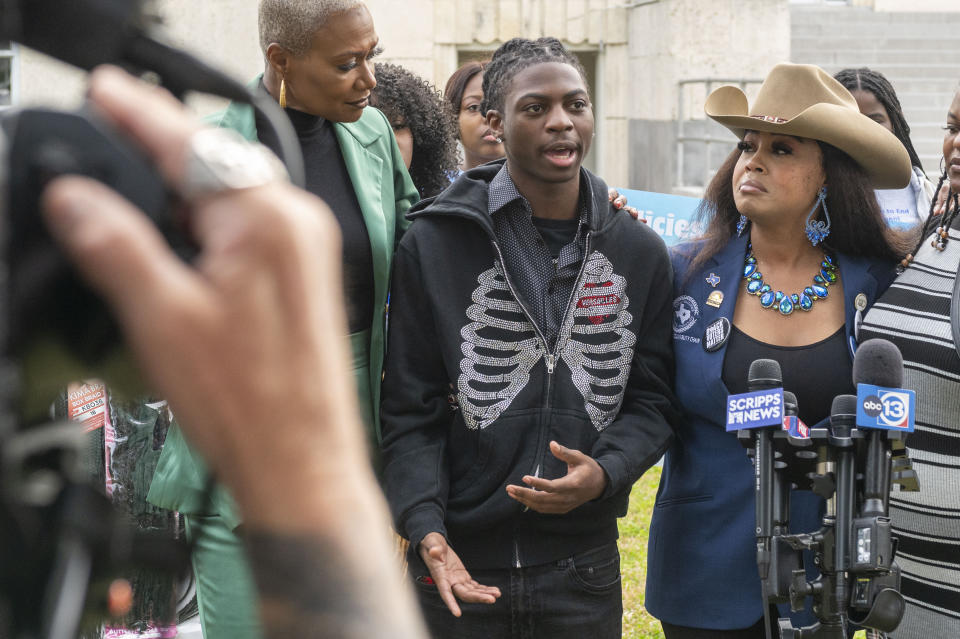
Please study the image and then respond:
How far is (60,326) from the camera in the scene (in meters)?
0.69

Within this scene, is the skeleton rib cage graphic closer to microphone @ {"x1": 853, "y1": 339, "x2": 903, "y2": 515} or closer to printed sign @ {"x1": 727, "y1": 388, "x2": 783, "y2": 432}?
printed sign @ {"x1": 727, "y1": 388, "x2": 783, "y2": 432}

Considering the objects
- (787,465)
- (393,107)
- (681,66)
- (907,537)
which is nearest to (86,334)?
(787,465)

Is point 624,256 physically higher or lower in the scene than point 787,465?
higher

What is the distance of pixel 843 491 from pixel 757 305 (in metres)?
0.78

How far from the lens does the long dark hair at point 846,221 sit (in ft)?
11.0

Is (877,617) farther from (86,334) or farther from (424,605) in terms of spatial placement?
(86,334)

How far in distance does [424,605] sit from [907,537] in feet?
4.50

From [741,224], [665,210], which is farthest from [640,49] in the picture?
[741,224]

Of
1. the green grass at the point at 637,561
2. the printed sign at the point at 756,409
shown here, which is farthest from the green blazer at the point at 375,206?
the green grass at the point at 637,561

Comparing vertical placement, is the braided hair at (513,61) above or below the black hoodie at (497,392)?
above

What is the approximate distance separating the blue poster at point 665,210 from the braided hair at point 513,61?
10.3ft

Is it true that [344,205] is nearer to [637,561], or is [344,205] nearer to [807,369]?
[807,369]

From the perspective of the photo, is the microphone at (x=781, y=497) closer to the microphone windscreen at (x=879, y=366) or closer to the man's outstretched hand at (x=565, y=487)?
the microphone windscreen at (x=879, y=366)

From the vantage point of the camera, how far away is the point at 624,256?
3242 mm
